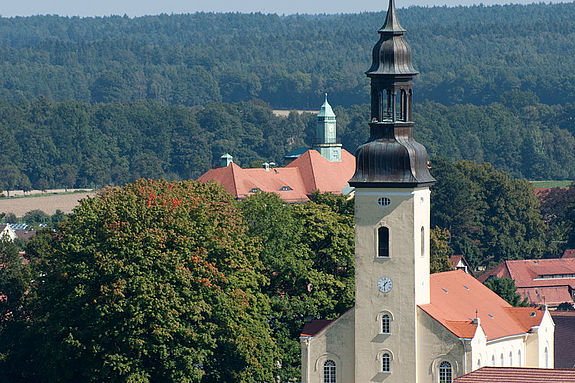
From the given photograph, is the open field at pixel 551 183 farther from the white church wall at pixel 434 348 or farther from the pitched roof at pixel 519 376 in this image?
the pitched roof at pixel 519 376

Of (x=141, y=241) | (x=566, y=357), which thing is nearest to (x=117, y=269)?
(x=141, y=241)

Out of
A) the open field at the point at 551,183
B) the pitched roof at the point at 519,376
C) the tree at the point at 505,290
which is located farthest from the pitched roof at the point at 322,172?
the pitched roof at the point at 519,376

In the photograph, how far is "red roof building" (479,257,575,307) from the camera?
105 m

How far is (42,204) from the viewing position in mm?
181625

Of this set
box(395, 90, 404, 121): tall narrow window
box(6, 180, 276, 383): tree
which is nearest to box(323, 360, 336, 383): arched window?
box(6, 180, 276, 383): tree

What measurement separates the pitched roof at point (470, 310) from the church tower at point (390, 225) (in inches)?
51.2

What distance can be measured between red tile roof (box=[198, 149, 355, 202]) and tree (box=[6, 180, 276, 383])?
58.5 meters

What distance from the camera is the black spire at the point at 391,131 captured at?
201 ft

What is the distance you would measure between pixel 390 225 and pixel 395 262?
131 centimetres

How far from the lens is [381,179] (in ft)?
201

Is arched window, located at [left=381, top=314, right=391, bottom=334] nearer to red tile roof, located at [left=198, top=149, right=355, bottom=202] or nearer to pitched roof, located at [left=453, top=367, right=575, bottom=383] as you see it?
pitched roof, located at [left=453, top=367, right=575, bottom=383]

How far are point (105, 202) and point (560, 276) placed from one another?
47119 millimetres

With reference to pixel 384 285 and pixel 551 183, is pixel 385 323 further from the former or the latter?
pixel 551 183

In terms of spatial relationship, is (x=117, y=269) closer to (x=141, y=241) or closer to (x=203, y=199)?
(x=141, y=241)
